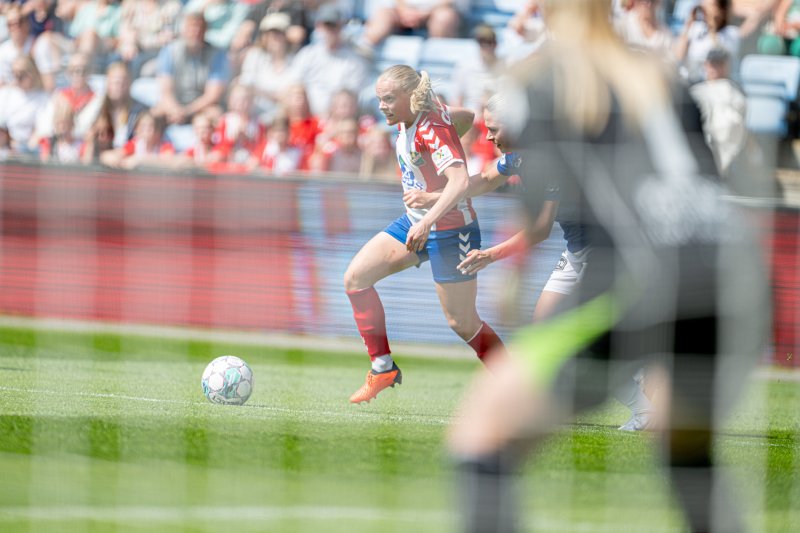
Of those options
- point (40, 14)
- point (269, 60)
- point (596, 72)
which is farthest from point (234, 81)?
point (596, 72)

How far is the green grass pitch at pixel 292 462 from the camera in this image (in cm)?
395

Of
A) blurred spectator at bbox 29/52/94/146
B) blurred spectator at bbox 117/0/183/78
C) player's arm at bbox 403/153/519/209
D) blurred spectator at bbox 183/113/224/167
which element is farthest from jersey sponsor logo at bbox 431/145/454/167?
blurred spectator at bbox 117/0/183/78

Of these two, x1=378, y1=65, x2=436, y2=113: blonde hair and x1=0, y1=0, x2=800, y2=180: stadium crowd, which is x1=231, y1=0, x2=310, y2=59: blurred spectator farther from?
x1=378, y1=65, x2=436, y2=113: blonde hair

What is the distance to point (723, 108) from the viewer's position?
252 inches

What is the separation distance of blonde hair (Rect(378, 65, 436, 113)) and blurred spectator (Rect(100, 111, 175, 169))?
3708 millimetres

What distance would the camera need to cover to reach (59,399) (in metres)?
5.92

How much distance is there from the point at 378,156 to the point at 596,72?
680 cm

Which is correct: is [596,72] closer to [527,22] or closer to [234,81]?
[527,22]

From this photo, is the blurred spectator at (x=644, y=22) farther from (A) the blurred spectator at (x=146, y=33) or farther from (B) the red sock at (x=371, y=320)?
(A) the blurred spectator at (x=146, y=33)

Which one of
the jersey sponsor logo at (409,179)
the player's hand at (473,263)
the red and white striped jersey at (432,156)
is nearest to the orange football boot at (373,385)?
the player's hand at (473,263)

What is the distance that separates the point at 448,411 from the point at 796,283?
10.4 feet

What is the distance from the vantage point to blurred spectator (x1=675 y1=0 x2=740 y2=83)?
7543 millimetres

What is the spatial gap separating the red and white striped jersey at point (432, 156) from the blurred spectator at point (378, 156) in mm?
2705

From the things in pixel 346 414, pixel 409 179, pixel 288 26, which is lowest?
pixel 346 414
